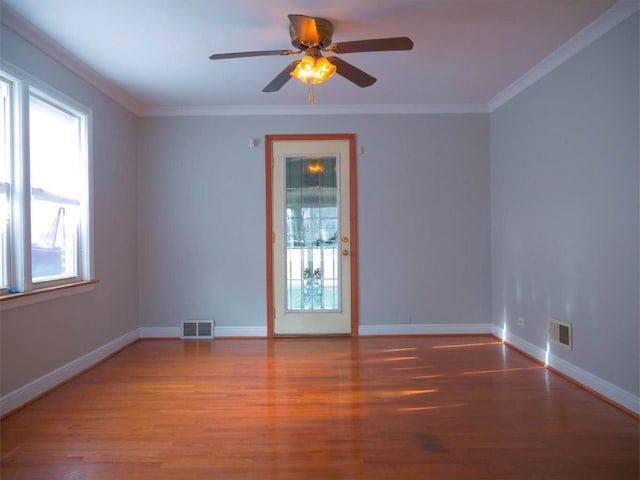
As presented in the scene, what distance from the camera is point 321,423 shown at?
237 cm

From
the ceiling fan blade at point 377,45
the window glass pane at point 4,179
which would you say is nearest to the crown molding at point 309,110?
the window glass pane at point 4,179

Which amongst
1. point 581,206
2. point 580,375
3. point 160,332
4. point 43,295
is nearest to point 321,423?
point 580,375

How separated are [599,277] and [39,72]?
13.7 ft

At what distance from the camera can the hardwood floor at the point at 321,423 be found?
1942 mm

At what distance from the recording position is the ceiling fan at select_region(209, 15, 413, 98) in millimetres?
2221

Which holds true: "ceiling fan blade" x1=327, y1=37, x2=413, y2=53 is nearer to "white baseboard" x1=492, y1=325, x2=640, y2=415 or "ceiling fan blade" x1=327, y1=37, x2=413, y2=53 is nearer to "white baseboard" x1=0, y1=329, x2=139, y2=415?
"white baseboard" x1=492, y1=325, x2=640, y2=415

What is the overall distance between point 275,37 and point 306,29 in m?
0.65

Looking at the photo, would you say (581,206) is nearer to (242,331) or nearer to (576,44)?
(576,44)

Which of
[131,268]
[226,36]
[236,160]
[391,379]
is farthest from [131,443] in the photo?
[236,160]

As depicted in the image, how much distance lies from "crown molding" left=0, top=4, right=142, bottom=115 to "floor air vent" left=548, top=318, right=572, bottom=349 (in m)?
4.36

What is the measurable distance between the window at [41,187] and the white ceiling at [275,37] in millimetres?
425

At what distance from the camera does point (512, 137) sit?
3.88 meters

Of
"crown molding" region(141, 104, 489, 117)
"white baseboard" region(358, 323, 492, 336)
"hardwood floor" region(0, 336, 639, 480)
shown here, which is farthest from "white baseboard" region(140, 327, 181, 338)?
"crown molding" region(141, 104, 489, 117)

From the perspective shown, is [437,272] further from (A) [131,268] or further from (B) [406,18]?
(A) [131,268]
